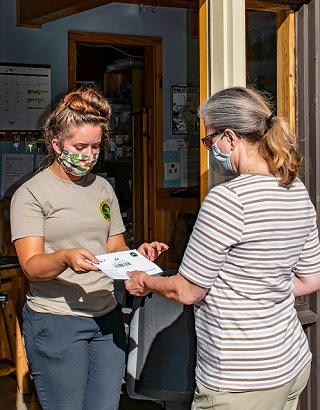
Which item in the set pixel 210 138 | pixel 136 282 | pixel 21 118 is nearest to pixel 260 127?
pixel 210 138

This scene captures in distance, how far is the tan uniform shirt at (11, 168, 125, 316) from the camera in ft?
8.30

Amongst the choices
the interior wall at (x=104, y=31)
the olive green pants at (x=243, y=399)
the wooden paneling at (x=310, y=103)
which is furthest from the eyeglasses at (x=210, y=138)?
the interior wall at (x=104, y=31)

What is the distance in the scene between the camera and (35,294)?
261cm

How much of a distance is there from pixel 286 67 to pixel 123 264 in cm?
126

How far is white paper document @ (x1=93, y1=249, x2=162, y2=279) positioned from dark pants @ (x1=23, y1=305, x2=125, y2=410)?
0.33 m

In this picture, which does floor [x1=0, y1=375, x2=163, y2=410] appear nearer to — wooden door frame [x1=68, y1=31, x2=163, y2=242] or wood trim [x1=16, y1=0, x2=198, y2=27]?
wooden door frame [x1=68, y1=31, x2=163, y2=242]

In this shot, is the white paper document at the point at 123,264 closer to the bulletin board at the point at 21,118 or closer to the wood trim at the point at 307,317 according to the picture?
the wood trim at the point at 307,317

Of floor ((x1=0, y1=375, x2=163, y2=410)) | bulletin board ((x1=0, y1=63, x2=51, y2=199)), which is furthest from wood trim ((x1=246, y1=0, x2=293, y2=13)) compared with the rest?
bulletin board ((x1=0, y1=63, x2=51, y2=199))

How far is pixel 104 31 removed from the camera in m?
5.68

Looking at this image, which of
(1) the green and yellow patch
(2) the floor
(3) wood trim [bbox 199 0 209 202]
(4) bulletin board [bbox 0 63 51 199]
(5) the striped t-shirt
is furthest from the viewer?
(4) bulletin board [bbox 0 63 51 199]

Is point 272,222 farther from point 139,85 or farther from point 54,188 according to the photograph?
point 139,85

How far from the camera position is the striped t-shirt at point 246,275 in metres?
2.04

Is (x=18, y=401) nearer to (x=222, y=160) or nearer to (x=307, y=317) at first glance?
(x=307, y=317)

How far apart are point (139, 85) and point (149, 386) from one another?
3.76 m
